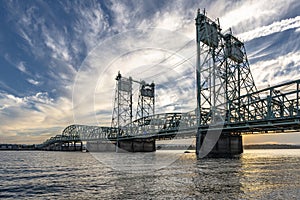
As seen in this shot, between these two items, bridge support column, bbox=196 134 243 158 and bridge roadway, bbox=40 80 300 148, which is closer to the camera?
bridge roadway, bbox=40 80 300 148

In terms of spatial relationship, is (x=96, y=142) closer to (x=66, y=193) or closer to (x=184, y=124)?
(x=184, y=124)

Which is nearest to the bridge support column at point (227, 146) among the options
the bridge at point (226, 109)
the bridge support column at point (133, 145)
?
the bridge at point (226, 109)

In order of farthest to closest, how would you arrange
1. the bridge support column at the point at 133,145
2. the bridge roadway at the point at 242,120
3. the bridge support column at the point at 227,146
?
the bridge support column at the point at 133,145 → the bridge support column at the point at 227,146 → the bridge roadway at the point at 242,120

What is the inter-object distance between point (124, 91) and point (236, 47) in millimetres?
66333

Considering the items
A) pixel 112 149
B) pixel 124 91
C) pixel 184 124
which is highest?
pixel 124 91

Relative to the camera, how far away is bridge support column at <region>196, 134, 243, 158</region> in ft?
296

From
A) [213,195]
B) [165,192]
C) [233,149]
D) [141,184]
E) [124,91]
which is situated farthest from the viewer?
[124,91]

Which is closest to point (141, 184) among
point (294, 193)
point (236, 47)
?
point (294, 193)

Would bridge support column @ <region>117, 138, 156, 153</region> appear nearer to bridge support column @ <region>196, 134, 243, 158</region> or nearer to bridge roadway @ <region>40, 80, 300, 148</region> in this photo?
bridge roadway @ <region>40, 80, 300, 148</region>

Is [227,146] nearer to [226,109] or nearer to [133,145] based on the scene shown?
[226,109]

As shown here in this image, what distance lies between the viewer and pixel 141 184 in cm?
2542

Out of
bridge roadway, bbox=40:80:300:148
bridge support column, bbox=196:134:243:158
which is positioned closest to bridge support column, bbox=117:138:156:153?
bridge roadway, bbox=40:80:300:148

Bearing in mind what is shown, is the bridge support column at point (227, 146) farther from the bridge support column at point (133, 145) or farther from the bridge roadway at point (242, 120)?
the bridge support column at point (133, 145)

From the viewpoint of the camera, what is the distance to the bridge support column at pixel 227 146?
90181 millimetres
